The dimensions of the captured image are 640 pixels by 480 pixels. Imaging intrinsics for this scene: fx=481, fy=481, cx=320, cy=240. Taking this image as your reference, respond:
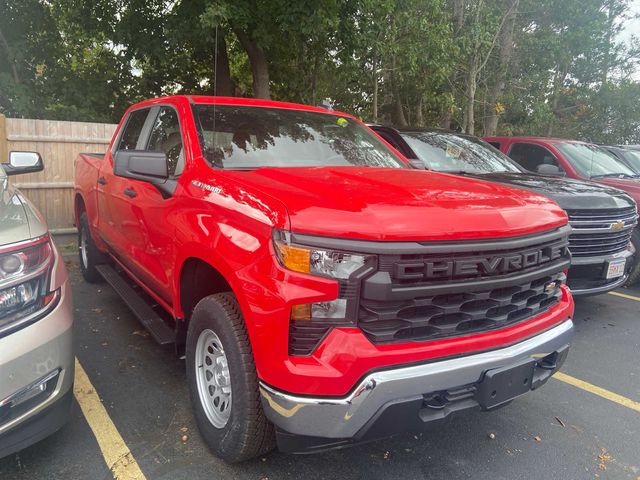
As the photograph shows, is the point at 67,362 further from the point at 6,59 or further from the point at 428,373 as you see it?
the point at 6,59

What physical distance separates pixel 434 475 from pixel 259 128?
2.34 meters

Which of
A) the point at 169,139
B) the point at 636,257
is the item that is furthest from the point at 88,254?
the point at 636,257

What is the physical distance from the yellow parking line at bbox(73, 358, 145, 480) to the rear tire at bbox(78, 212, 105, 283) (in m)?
2.02

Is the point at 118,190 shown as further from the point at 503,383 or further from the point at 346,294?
the point at 503,383

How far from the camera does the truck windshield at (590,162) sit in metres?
6.69

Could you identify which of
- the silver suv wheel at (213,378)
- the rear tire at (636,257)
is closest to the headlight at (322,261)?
the silver suv wheel at (213,378)

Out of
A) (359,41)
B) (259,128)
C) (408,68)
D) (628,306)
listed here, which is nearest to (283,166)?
(259,128)

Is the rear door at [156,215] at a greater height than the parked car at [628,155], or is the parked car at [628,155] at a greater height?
the parked car at [628,155]

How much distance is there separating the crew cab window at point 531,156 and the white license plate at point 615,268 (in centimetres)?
244

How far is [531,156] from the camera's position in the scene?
23.8 ft

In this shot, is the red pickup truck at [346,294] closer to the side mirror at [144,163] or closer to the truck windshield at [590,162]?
the side mirror at [144,163]

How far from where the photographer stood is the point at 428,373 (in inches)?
76.5

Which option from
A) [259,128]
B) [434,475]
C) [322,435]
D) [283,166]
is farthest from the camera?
[259,128]

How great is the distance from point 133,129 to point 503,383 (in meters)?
3.59
